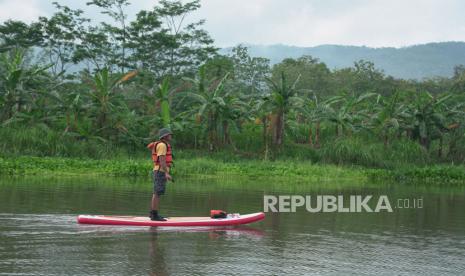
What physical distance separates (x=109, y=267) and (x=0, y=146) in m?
17.4

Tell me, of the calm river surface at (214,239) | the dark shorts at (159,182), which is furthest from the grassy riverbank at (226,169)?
the dark shorts at (159,182)

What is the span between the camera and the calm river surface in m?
8.28

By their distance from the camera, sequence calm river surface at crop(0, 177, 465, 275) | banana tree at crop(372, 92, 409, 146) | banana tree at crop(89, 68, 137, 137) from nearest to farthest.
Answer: calm river surface at crop(0, 177, 465, 275) < banana tree at crop(89, 68, 137, 137) < banana tree at crop(372, 92, 409, 146)

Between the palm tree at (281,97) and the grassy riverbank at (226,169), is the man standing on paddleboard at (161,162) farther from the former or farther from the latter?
the palm tree at (281,97)

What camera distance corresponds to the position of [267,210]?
559 inches

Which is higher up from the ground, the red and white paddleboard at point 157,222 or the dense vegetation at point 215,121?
the dense vegetation at point 215,121

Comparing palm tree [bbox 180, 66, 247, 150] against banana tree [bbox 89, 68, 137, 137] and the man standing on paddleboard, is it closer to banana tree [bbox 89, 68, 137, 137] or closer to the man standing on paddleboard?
Result: banana tree [bbox 89, 68, 137, 137]

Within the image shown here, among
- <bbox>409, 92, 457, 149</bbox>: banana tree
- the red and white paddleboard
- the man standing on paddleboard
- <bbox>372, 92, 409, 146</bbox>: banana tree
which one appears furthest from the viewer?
<bbox>409, 92, 457, 149</bbox>: banana tree
